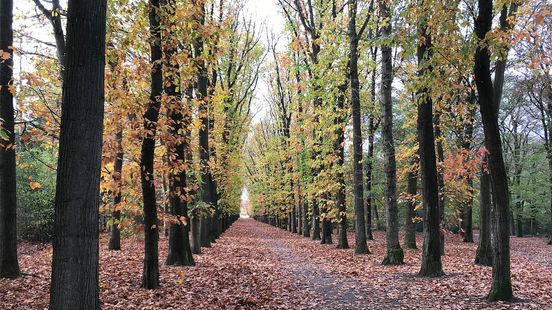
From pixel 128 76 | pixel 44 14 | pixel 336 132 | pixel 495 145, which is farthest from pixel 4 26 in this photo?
pixel 336 132

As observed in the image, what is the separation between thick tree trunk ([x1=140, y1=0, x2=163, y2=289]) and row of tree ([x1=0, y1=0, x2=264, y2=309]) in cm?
2

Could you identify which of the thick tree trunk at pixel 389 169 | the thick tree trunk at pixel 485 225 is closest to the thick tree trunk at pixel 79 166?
the thick tree trunk at pixel 389 169

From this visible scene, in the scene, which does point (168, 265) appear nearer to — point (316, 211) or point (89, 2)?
point (89, 2)

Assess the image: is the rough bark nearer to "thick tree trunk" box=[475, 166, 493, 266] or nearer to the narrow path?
the narrow path

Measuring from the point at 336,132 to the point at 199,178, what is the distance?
7.32 m

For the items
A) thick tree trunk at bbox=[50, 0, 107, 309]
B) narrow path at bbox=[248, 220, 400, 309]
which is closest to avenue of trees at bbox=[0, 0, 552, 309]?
thick tree trunk at bbox=[50, 0, 107, 309]

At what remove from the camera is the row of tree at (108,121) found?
3.96 metres

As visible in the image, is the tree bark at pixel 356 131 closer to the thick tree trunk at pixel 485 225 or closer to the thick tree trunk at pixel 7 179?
the thick tree trunk at pixel 485 225

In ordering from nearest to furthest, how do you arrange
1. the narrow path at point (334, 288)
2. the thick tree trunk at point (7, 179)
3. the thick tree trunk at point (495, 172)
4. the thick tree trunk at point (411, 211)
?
the thick tree trunk at point (495, 172) → the narrow path at point (334, 288) → the thick tree trunk at point (7, 179) → the thick tree trunk at point (411, 211)

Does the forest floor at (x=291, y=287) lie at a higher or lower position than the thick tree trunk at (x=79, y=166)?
lower

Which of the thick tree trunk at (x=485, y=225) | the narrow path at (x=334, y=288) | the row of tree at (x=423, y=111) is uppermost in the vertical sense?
the row of tree at (x=423, y=111)

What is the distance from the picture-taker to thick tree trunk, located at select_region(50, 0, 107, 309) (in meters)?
3.90

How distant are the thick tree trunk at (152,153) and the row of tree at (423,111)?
501cm

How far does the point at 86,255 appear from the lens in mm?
3990
